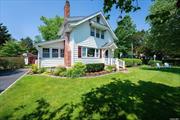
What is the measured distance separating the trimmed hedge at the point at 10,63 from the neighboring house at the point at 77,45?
7.95 meters

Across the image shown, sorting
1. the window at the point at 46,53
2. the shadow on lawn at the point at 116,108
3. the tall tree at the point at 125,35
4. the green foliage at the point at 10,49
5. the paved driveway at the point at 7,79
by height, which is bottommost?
the shadow on lawn at the point at 116,108

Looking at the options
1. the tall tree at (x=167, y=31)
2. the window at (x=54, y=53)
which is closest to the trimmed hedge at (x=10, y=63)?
the window at (x=54, y=53)

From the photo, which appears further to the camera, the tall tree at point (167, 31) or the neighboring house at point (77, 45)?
the neighboring house at point (77, 45)

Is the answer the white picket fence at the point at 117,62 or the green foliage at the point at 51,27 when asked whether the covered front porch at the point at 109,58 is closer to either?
the white picket fence at the point at 117,62

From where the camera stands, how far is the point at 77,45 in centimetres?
2094

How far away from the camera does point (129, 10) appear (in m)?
4.89

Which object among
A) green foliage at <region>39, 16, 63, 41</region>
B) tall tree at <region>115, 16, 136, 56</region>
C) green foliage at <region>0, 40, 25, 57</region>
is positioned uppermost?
green foliage at <region>39, 16, 63, 41</region>

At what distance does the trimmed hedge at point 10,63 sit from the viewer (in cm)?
2395

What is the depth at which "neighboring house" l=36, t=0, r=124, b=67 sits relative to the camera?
20484mm

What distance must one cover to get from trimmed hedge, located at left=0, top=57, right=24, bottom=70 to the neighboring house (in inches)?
313

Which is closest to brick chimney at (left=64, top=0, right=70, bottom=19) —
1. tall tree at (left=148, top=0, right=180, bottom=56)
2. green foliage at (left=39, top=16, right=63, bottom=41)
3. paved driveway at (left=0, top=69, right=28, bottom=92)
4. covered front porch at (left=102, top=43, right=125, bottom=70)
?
covered front porch at (left=102, top=43, right=125, bottom=70)

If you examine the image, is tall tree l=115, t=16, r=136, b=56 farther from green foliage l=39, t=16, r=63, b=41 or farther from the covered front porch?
green foliage l=39, t=16, r=63, b=41

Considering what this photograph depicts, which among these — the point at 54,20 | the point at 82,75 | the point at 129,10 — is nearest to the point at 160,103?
the point at 129,10

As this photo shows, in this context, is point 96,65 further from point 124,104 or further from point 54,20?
point 54,20
